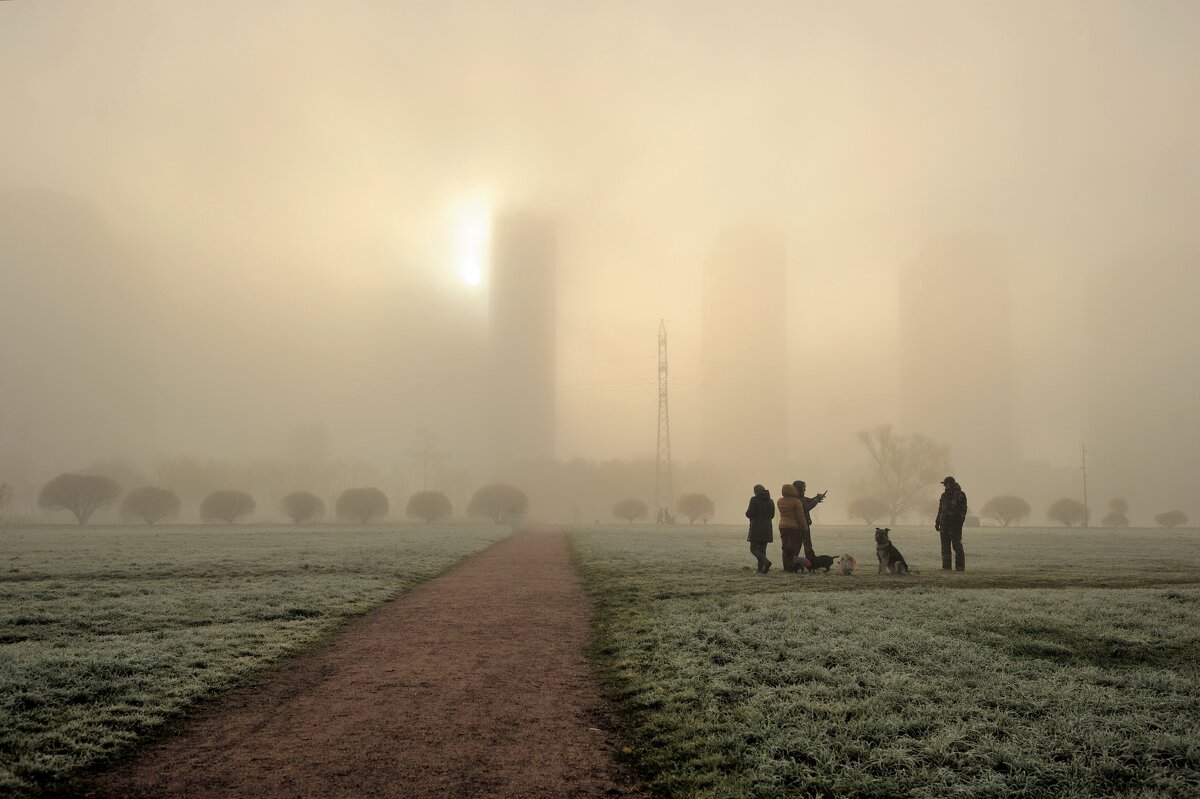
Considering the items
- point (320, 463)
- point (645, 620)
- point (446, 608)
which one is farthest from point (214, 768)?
point (320, 463)

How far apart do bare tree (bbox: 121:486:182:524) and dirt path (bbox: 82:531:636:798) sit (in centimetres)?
8788

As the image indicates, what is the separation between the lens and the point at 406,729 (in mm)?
7562

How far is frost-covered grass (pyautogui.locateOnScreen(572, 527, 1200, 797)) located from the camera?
19.8ft

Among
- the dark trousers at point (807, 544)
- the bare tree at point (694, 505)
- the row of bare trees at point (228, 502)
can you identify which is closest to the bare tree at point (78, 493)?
the row of bare trees at point (228, 502)

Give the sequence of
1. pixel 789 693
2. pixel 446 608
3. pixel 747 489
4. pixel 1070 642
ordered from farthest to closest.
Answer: pixel 747 489 → pixel 446 608 → pixel 1070 642 → pixel 789 693

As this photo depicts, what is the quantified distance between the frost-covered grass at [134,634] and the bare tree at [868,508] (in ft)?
314

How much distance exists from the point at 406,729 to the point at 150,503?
309ft

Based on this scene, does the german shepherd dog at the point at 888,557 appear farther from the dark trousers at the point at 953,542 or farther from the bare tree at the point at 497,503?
the bare tree at the point at 497,503

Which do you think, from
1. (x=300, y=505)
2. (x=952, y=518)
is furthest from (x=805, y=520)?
(x=300, y=505)

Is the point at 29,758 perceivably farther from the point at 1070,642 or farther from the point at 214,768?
the point at 1070,642

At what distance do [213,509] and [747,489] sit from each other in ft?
444

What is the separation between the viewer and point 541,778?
6270 mm

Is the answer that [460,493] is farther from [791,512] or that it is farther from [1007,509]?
[791,512]

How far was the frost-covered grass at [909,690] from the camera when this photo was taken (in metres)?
6.04
